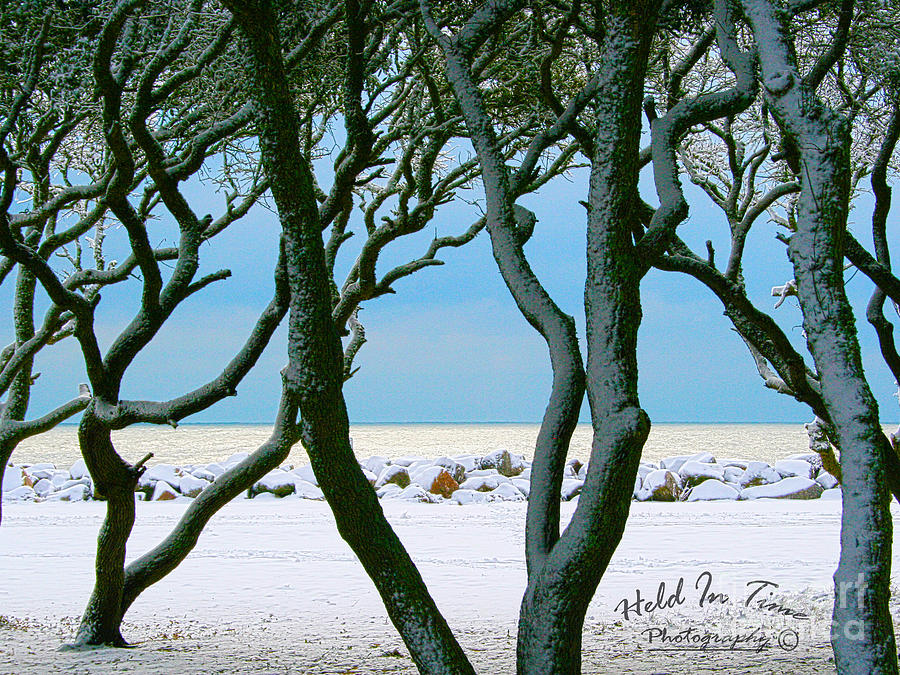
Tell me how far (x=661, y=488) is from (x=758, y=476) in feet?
8.33

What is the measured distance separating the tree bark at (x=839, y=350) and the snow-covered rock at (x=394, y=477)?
14752 mm

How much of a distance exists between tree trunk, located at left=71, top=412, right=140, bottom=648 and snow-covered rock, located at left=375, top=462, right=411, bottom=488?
38.5 feet

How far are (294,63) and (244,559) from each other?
651 cm

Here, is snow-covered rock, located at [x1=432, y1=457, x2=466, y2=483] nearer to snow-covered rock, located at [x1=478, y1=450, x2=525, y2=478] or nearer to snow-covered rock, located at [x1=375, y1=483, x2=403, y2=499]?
snow-covered rock, located at [x1=478, y1=450, x2=525, y2=478]

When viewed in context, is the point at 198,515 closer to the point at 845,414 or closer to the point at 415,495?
the point at 845,414

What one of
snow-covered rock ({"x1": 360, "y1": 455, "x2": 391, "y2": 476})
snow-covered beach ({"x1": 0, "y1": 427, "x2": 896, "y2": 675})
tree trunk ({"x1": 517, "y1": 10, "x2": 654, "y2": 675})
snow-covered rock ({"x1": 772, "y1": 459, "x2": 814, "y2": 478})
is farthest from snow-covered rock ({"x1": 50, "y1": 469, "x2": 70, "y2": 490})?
tree trunk ({"x1": 517, "y1": 10, "x2": 654, "y2": 675})

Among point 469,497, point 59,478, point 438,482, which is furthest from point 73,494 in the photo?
point 469,497

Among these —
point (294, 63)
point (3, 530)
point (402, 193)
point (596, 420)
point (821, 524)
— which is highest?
point (294, 63)

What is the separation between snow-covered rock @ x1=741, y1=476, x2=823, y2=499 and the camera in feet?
50.3

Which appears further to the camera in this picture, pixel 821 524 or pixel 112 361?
pixel 821 524

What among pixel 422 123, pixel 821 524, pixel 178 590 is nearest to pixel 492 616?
pixel 178 590

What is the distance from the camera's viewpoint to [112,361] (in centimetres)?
555

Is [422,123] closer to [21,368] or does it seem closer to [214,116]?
[214,116]

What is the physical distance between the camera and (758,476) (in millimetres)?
17000
